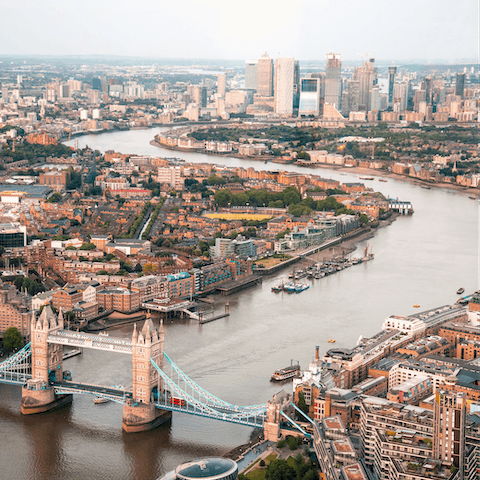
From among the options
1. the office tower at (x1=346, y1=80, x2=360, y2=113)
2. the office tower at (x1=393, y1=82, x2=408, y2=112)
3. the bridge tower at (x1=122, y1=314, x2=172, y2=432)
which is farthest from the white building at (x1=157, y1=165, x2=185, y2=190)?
the office tower at (x1=393, y1=82, x2=408, y2=112)

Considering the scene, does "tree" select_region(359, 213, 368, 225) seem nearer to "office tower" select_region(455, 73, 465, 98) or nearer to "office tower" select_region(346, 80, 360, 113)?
"office tower" select_region(455, 73, 465, 98)

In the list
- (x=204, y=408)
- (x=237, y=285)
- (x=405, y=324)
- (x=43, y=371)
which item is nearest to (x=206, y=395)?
(x=204, y=408)

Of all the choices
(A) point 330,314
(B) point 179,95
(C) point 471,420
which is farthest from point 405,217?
(B) point 179,95

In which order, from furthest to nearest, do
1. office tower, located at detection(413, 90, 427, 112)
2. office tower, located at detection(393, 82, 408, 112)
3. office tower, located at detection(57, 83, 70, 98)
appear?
office tower, located at detection(57, 83, 70, 98), office tower, located at detection(393, 82, 408, 112), office tower, located at detection(413, 90, 427, 112)

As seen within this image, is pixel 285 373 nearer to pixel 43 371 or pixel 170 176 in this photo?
pixel 43 371

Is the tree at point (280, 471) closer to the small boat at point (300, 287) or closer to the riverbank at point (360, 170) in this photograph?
the small boat at point (300, 287)

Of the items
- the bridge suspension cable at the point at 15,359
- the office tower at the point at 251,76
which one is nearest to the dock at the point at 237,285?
the bridge suspension cable at the point at 15,359
